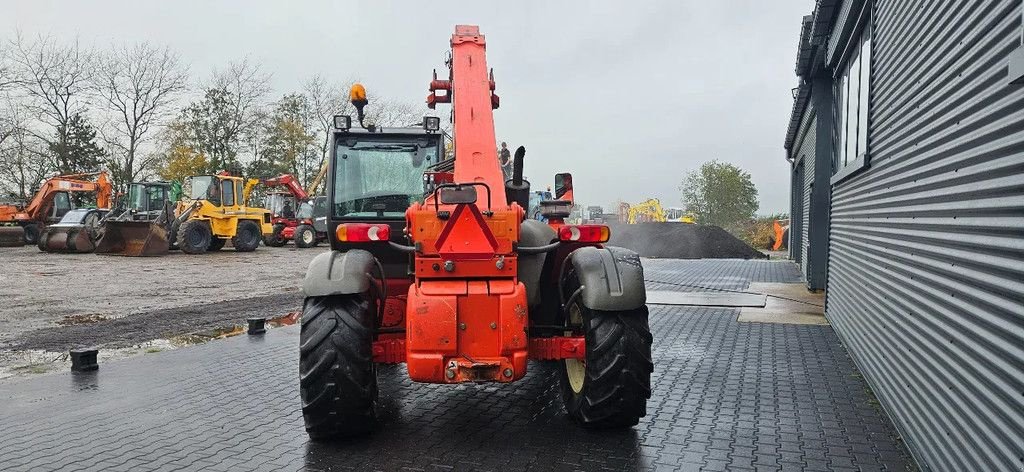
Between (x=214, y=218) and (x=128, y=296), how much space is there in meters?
12.7

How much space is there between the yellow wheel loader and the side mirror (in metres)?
19.5

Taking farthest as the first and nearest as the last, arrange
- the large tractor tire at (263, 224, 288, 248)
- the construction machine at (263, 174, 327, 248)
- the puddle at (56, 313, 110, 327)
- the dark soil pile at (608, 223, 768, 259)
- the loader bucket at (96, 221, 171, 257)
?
the large tractor tire at (263, 224, 288, 248) → the construction machine at (263, 174, 327, 248) → the dark soil pile at (608, 223, 768, 259) → the loader bucket at (96, 221, 171, 257) → the puddle at (56, 313, 110, 327)

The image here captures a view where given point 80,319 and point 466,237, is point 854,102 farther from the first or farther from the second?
point 80,319

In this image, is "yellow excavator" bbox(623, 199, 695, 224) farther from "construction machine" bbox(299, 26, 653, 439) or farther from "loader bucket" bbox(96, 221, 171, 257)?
"construction machine" bbox(299, 26, 653, 439)

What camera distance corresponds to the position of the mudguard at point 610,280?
4227 mm

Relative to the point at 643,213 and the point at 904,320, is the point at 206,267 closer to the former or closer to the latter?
the point at 904,320

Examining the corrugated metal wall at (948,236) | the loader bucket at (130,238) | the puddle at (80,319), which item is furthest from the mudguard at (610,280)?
the loader bucket at (130,238)

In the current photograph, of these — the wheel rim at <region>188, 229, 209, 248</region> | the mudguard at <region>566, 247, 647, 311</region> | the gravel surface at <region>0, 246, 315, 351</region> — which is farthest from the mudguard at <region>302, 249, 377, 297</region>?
the wheel rim at <region>188, 229, 209, 248</region>

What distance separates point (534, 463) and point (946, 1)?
3528 millimetres

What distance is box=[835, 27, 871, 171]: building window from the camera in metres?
6.60

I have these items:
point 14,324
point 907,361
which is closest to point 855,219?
point 907,361

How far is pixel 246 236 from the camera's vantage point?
2561 centimetres

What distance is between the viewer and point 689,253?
25.5 m

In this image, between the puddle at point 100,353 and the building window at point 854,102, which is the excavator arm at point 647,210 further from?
the puddle at point 100,353
